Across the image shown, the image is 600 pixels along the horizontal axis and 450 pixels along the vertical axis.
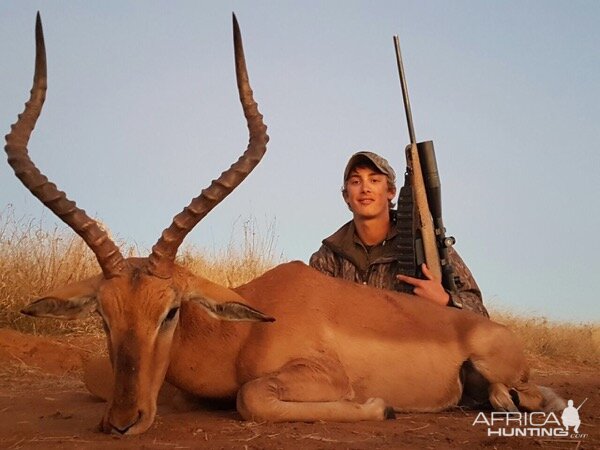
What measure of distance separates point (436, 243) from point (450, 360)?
5.90 ft

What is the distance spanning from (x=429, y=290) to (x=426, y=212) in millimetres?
1127

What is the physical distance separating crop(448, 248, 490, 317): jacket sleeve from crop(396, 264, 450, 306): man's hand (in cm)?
19

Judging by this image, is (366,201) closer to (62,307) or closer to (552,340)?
(62,307)

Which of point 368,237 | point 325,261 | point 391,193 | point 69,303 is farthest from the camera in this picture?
point 391,193

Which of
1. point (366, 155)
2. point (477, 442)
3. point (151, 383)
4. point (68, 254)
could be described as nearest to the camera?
point (477, 442)

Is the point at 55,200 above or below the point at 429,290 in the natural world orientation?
above

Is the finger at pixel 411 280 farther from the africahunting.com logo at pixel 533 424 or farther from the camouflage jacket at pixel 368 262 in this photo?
the africahunting.com logo at pixel 533 424

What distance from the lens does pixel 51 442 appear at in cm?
394

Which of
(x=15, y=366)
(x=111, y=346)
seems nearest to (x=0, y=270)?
(x=15, y=366)

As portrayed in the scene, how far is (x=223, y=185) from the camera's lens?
15.7ft

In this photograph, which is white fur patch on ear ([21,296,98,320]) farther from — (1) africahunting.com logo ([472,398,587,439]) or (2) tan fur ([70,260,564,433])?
(1) africahunting.com logo ([472,398,587,439])

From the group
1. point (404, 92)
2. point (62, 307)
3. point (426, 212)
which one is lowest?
point (62, 307)

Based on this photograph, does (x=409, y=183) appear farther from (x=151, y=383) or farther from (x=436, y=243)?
(x=151, y=383)

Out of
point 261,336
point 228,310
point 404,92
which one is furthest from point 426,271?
point 228,310
